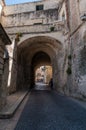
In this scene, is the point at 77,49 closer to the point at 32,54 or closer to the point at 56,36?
the point at 56,36

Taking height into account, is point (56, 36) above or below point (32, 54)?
above

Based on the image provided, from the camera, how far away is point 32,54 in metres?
22.0

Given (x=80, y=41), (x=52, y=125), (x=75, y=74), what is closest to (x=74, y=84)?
(x=75, y=74)

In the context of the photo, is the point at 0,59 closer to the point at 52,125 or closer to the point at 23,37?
the point at 52,125

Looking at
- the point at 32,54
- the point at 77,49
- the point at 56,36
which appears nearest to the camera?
the point at 77,49

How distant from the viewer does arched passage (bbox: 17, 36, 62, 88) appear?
16.3m

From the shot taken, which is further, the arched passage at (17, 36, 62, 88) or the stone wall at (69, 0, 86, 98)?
the arched passage at (17, 36, 62, 88)

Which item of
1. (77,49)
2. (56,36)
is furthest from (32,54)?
(77,49)

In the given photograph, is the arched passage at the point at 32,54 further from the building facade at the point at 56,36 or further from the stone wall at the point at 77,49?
the stone wall at the point at 77,49

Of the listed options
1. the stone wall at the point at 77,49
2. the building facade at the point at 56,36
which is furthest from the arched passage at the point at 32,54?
the stone wall at the point at 77,49

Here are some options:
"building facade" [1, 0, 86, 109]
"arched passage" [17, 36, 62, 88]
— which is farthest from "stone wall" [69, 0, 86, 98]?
"arched passage" [17, 36, 62, 88]

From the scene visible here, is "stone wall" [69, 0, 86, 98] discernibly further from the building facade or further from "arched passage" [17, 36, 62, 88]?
"arched passage" [17, 36, 62, 88]

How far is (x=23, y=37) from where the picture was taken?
15.4 m

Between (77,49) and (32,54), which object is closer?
(77,49)
